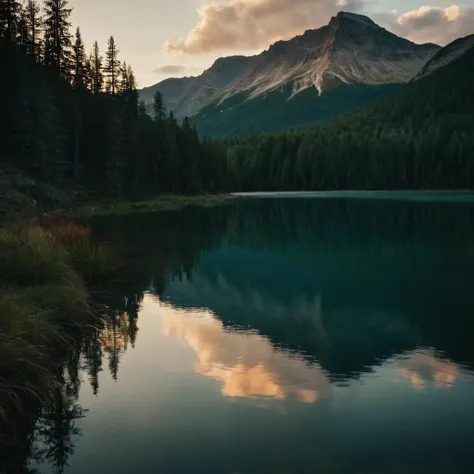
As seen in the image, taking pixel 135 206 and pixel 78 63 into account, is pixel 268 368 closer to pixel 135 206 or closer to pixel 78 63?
pixel 135 206

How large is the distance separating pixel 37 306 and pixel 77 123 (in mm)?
64301

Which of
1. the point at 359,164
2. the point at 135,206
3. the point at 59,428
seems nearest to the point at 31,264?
the point at 59,428

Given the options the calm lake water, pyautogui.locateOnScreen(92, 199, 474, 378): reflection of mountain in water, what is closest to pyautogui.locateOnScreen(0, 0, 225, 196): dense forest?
pyautogui.locateOnScreen(92, 199, 474, 378): reflection of mountain in water

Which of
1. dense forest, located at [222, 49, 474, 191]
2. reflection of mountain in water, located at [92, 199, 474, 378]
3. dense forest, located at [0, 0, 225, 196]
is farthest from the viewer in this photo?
dense forest, located at [222, 49, 474, 191]

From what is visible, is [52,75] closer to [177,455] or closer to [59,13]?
[59,13]

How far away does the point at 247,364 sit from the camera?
46.5 ft

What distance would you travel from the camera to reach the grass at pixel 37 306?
10.3 meters

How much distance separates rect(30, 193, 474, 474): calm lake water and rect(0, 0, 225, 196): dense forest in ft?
129

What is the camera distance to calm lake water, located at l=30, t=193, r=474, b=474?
9.27m


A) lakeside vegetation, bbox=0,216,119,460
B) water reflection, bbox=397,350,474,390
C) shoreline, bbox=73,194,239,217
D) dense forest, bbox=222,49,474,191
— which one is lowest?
water reflection, bbox=397,350,474,390

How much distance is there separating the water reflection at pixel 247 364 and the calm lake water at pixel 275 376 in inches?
2.2

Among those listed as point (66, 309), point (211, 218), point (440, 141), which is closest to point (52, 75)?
point (211, 218)

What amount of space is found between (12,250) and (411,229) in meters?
40.2

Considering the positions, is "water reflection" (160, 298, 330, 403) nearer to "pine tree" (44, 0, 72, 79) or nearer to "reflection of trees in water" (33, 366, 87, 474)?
"reflection of trees in water" (33, 366, 87, 474)
